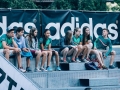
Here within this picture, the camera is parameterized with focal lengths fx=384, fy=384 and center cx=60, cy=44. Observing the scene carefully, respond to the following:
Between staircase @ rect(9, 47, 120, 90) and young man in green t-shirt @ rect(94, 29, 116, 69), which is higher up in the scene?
young man in green t-shirt @ rect(94, 29, 116, 69)

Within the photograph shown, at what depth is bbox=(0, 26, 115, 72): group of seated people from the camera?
1030cm

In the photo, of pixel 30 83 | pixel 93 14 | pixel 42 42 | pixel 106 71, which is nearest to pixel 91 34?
pixel 93 14

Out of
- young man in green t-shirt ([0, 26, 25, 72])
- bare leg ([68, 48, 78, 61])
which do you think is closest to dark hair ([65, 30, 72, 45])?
bare leg ([68, 48, 78, 61])

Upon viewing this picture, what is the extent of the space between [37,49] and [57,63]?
80 centimetres

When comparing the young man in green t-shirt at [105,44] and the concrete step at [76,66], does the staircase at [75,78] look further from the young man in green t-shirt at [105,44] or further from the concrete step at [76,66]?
the young man in green t-shirt at [105,44]

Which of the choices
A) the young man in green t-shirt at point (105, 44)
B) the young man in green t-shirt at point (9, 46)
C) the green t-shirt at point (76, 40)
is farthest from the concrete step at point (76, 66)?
the young man in green t-shirt at point (9, 46)

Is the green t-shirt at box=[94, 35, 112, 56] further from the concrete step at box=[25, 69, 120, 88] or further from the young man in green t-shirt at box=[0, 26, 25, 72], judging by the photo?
the young man in green t-shirt at box=[0, 26, 25, 72]

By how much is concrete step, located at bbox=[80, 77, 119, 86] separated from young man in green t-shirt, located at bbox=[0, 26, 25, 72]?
6.48ft

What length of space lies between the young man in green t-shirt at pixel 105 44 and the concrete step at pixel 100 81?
1153 millimetres

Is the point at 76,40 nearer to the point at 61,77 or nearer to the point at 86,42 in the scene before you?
the point at 86,42

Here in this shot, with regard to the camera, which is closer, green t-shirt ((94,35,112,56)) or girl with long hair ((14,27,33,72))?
girl with long hair ((14,27,33,72))

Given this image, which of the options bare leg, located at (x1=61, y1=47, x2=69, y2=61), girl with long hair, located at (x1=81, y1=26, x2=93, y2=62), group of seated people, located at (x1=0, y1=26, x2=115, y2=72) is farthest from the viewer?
girl with long hair, located at (x1=81, y1=26, x2=93, y2=62)

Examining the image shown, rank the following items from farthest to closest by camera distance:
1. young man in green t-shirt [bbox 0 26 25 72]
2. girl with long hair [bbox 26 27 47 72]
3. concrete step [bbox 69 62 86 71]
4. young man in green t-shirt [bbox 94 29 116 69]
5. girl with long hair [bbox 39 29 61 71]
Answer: young man in green t-shirt [bbox 94 29 116 69] < concrete step [bbox 69 62 86 71] < girl with long hair [bbox 39 29 61 71] < girl with long hair [bbox 26 27 47 72] < young man in green t-shirt [bbox 0 26 25 72]

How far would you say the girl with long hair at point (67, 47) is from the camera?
11.7 meters
